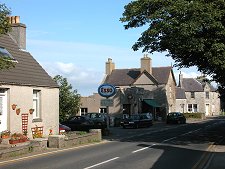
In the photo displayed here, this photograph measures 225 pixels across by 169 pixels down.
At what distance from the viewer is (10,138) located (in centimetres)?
2008

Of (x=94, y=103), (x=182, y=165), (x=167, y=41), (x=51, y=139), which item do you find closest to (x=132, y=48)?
(x=167, y=41)

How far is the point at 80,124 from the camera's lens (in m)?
37.3

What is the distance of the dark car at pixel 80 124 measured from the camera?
1464 inches

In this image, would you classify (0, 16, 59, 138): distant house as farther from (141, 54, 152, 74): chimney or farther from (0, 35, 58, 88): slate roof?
(141, 54, 152, 74): chimney

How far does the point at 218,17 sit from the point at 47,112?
1194 centimetres

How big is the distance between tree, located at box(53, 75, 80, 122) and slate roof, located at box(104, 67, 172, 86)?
26523mm

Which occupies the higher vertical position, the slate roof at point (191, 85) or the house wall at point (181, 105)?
the slate roof at point (191, 85)

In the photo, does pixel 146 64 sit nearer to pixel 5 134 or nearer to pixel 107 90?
pixel 107 90

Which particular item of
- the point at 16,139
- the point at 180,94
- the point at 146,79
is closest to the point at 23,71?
the point at 16,139

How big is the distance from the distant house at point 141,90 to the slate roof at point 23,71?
115 ft

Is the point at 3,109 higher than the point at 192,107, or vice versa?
the point at 192,107

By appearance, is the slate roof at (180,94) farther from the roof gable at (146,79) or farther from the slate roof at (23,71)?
the slate roof at (23,71)

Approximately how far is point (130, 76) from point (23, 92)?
5207cm

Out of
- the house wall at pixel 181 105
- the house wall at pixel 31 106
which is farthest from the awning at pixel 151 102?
the house wall at pixel 31 106
